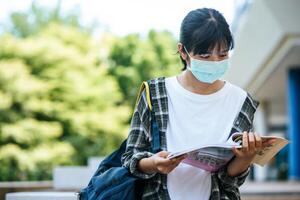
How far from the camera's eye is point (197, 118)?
277 cm

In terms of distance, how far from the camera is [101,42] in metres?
32.4

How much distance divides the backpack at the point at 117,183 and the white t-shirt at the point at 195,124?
71 mm

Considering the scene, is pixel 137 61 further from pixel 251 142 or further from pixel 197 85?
pixel 251 142

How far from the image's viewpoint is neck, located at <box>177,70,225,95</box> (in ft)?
9.34

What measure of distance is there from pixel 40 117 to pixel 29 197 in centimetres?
2034

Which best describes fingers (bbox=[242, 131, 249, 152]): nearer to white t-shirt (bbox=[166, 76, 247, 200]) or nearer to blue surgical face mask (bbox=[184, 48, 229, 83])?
white t-shirt (bbox=[166, 76, 247, 200])

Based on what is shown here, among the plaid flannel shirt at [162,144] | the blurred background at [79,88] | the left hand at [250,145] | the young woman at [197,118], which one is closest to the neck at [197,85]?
the young woman at [197,118]

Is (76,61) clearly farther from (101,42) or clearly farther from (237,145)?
(237,145)

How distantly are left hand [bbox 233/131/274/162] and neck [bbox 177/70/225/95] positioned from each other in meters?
0.32

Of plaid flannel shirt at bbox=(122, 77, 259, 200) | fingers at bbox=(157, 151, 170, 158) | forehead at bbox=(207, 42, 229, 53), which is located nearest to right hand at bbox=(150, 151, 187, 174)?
fingers at bbox=(157, 151, 170, 158)

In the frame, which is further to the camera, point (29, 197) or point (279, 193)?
point (279, 193)

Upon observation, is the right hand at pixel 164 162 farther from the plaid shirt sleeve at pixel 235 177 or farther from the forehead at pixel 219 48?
the forehead at pixel 219 48

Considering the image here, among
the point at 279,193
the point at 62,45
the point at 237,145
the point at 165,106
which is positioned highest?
the point at 62,45

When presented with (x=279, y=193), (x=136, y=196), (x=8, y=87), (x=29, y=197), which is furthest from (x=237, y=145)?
(x=8, y=87)
